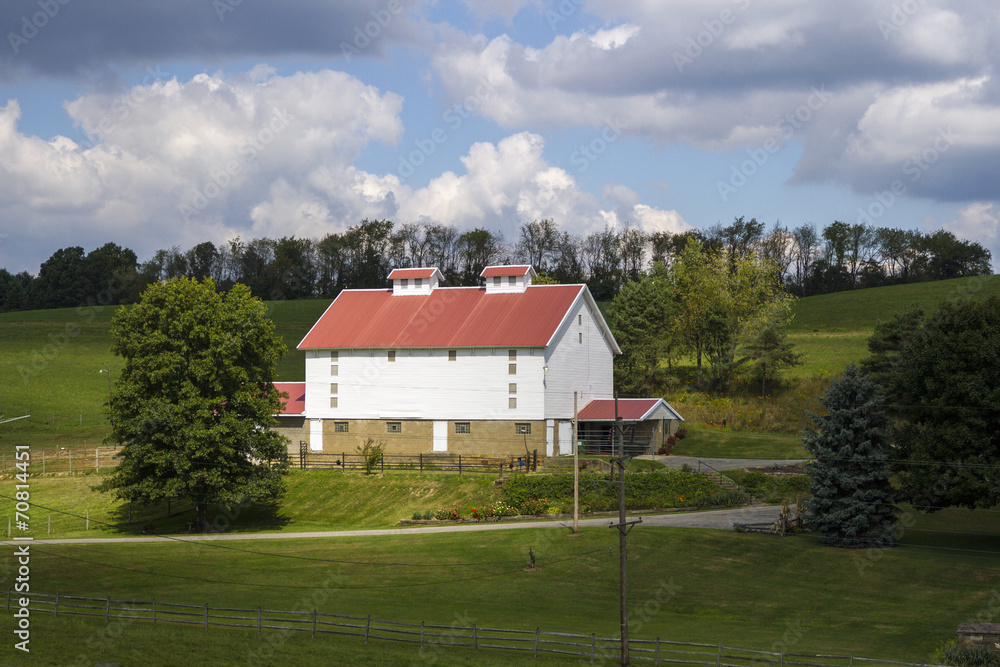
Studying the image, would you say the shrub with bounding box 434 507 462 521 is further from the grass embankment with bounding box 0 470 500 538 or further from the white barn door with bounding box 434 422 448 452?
the white barn door with bounding box 434 422 448 452

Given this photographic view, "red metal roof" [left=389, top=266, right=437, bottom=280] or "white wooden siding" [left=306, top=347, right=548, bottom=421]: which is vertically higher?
"red metal roof" [left=389, top=266, right=437, bottom=280]

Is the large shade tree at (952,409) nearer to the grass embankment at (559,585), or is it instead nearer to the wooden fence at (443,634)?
the grass embankment at (559,585)

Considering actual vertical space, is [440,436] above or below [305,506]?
above

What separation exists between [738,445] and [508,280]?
19449 mm

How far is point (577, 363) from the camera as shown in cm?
5972

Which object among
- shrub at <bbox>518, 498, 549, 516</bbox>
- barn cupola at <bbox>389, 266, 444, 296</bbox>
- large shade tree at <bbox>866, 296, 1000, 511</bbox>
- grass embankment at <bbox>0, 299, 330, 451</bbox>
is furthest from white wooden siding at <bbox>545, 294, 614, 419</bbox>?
grass embankment at <bbox>0, 299, 330, 451</bbox>

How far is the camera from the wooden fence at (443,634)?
24.8m

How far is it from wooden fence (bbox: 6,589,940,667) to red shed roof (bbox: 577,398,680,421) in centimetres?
2958

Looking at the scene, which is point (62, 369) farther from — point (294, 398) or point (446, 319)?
point (446, 319)

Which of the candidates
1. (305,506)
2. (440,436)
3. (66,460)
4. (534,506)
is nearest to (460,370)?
(440,436)

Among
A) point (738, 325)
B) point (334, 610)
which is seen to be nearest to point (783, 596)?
point (334, 610)

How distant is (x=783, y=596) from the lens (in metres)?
32.5

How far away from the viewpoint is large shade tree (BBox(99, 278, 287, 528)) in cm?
4634

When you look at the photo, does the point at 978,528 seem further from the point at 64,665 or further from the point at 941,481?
the point at 64,665
